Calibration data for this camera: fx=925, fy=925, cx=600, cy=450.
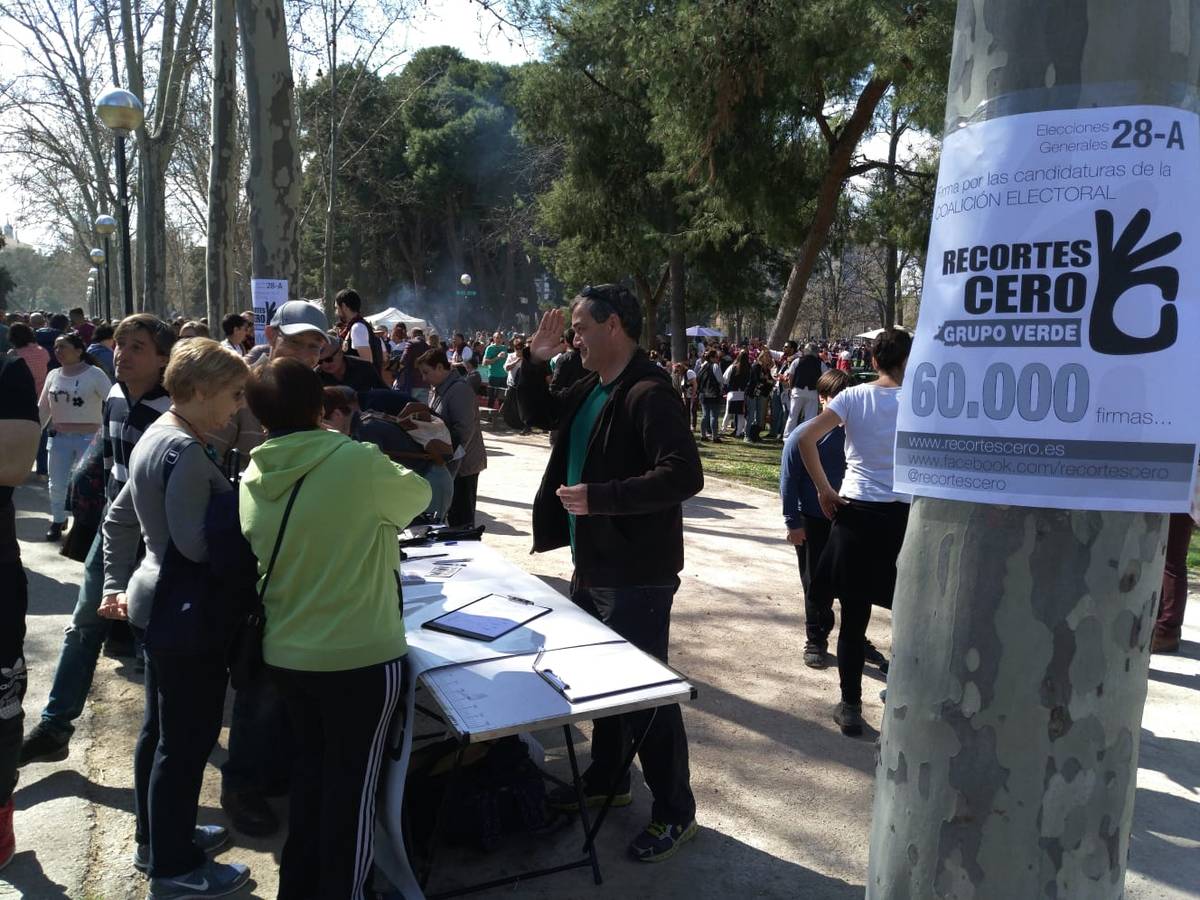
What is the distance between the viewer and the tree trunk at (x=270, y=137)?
26.6 ft

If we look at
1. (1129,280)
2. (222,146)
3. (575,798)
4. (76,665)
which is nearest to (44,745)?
(76,665)

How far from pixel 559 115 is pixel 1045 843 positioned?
2472 centimetres

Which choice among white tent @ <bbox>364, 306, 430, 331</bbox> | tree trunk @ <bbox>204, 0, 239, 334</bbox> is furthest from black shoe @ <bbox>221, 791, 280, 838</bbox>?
white tent @ <bbox>364, 306, 430, 331</bbox>

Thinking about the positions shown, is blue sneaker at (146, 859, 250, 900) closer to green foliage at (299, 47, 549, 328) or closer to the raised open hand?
the raised open hand

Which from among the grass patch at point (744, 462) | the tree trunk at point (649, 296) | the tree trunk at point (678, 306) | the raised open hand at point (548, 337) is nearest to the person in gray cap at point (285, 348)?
the raised open hand at point (548, 337)

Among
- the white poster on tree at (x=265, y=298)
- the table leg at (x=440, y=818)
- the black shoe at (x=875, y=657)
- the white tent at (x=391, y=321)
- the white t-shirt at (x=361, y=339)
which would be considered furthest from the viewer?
the white tent at (x=391, y=321)

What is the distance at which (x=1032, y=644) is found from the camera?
1.41 metres

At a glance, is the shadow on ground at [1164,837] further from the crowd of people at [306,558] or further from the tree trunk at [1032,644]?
the tree trunk at [1032,644]

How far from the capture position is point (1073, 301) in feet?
4.60

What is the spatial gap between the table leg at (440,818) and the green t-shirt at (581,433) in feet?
2.90

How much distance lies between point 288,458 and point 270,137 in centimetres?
646

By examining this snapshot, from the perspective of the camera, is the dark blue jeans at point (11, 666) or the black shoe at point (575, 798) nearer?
the dark blue jeans at point (11, 666)

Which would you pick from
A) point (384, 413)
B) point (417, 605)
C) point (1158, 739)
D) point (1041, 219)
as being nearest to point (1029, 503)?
point (1041, 219)

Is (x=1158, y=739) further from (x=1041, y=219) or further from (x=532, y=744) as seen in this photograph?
(x=1041, y=219)
